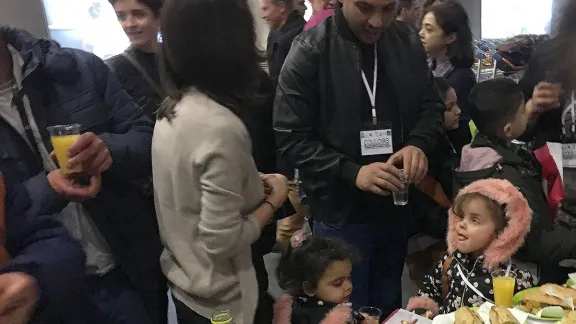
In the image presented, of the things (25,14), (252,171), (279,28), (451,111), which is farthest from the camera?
(25,14)

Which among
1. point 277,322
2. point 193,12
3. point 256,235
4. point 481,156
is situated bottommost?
point 277,322

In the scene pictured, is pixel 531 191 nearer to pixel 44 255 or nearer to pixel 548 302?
pixel 548 302

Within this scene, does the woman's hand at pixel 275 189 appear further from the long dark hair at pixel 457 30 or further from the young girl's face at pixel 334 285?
the long dark hair at pixel 457 30

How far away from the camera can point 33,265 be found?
1.03 metres

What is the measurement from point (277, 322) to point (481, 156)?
109cm

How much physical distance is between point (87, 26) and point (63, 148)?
441 cm

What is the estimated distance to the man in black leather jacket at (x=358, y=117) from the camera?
185cm

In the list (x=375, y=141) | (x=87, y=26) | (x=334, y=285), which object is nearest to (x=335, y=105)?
(x=375, y=141)

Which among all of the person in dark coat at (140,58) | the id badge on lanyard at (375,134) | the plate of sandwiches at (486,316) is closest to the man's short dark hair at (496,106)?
the id badge on lanyard at (375,134)

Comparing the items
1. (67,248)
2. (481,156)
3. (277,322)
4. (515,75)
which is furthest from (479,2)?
(67,248)

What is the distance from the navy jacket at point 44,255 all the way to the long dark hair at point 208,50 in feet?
1.35

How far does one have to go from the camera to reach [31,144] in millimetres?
1361

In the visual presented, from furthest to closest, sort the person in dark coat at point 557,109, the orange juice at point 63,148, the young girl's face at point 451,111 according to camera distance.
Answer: the young girl's face at point 451,111 < the person in dark coat at point 557,109 < the orange juice at point 63,148

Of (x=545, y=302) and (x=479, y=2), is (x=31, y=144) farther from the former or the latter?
(x=479, y=2)
